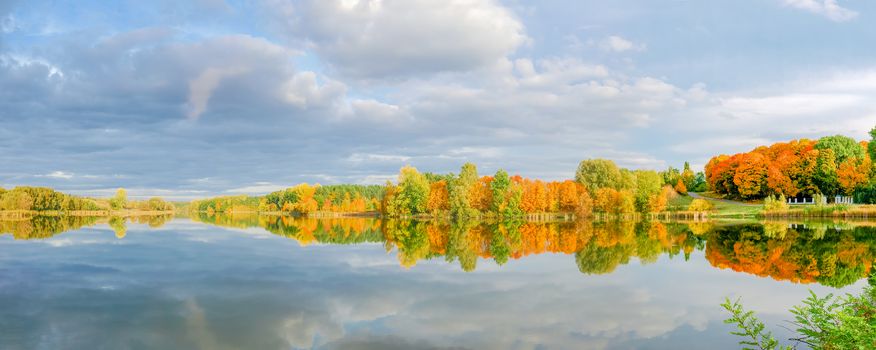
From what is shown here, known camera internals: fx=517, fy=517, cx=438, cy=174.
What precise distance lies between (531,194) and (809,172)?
56.8 metres

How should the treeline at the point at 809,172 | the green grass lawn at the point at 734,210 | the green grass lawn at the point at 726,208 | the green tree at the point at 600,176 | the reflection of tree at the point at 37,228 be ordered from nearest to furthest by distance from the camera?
1. the reflection of tree at the point at 37,228
2. the green grass lawn at the point at 734,210
3. the green grass lawn at the point at 726,208
4. the treeline at the point at 809,172
5. the green tree at the point at 600,176

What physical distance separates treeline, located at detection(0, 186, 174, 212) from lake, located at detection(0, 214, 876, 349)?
140408 millimetres

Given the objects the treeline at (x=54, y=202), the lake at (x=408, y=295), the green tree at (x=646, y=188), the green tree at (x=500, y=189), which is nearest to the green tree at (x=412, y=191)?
the green tree at (x=500, y=189)

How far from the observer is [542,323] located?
48.6 ft

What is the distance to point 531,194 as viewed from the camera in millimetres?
111750

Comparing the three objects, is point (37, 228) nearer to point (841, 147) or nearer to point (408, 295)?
point (408, 295)

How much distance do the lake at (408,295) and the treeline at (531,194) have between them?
71.2 meters

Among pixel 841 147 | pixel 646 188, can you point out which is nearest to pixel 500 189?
pixel 646 188

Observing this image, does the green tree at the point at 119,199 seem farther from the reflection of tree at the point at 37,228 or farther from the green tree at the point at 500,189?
the green tree at the point at 500,189

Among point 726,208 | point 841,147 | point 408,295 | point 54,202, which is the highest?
point 841,147

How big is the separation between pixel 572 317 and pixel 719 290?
28.4 ft

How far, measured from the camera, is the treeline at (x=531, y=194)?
106438mm

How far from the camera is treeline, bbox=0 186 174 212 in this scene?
Answer: 474 ft

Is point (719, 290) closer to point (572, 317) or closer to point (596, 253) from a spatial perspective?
point (572, 317)
